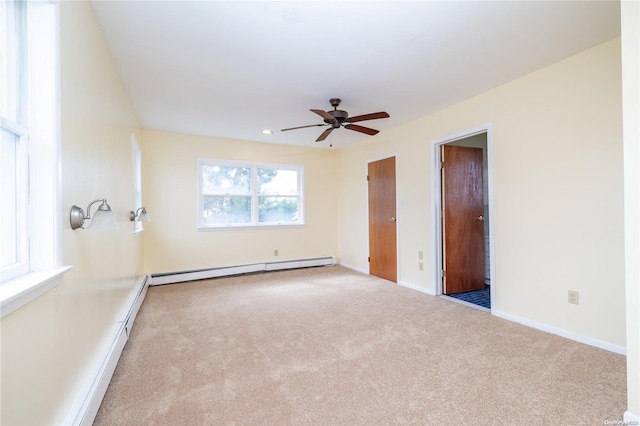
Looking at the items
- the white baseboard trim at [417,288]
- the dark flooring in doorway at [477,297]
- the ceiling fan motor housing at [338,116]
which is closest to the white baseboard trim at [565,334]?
the dark flooring in doorway at [477,297]

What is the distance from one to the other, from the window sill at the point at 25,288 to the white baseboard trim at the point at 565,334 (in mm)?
3610

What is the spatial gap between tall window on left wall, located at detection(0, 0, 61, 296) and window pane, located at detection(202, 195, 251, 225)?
12.9 ft

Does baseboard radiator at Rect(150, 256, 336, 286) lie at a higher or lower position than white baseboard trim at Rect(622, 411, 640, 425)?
higher

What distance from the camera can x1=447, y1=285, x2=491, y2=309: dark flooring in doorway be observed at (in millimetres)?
3578

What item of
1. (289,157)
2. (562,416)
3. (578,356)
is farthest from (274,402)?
(289,157)

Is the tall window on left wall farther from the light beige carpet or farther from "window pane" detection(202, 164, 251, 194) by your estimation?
"window pane" detection(202, 164, 251, 194)

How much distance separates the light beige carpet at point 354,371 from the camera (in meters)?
1.62

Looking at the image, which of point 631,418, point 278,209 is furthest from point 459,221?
point 278,209

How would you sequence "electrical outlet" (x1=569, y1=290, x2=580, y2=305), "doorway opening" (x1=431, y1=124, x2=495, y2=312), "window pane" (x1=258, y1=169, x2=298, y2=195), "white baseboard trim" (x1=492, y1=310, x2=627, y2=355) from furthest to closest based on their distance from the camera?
1. "window pane" (x1=258, y1=169, x2=298, y2=195)
2. "doorway opening" (x1=431, y1=124, x2=495, y2=312)
3. "electrical outlet" (x1=569, y1=290, x2=580, y2=305)
4. "white baseboard trim" (x1=492, y1=310, x2=627, y2=355)

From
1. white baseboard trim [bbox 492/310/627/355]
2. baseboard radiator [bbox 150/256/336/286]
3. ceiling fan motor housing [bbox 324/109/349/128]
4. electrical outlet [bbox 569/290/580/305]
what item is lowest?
white baseboard trim [bbox 492/310/627/355]

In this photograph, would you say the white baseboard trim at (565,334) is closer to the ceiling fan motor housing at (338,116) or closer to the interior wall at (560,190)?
the interior wall at (560,190)

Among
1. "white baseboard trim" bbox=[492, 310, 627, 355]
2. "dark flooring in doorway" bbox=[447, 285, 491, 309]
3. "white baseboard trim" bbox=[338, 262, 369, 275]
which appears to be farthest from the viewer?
"white baseboard trim" bbox=[338, 262, 369, 275]

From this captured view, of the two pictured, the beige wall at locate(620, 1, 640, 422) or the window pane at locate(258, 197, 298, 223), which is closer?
the beige wall at locate(620, 1, 640, 422)

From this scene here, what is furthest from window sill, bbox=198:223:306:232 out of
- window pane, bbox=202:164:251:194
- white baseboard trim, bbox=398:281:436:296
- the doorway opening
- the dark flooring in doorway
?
the dark flooring in doorway
